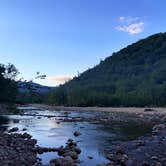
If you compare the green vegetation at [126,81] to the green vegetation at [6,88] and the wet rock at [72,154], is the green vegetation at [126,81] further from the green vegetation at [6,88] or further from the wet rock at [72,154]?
the wet rock at [72,154]

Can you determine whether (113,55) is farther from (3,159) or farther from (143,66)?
(3,159)

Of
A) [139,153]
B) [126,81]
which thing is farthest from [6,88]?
[126,81]

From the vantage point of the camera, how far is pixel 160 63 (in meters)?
154

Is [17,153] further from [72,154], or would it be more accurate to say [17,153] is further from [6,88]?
[6,88]

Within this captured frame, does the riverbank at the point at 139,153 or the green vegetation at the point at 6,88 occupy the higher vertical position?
the green vegetation at the point at 6,88

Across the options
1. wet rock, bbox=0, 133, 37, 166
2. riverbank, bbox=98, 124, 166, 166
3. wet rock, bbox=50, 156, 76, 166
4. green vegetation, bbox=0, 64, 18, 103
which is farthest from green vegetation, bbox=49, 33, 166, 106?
wet rock, bbox=50, 156, 76, 166

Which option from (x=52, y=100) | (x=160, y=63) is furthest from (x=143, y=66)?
(x=52, y=100)

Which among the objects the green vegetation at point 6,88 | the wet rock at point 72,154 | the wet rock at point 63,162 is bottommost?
the wet rock at point 63,162

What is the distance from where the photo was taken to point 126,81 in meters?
140

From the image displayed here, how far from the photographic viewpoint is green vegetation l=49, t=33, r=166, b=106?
109000 millimetres

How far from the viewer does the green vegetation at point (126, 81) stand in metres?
109

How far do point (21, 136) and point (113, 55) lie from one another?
16311 centimetres

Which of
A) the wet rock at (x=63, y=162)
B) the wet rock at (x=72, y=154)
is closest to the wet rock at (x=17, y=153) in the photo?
the wet rock at (x=63, y=162)

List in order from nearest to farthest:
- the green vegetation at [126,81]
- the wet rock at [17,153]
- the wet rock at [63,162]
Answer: the wet rock at [17,153]
the wet rock at [63,162]
the green vegetation at [126,81]
